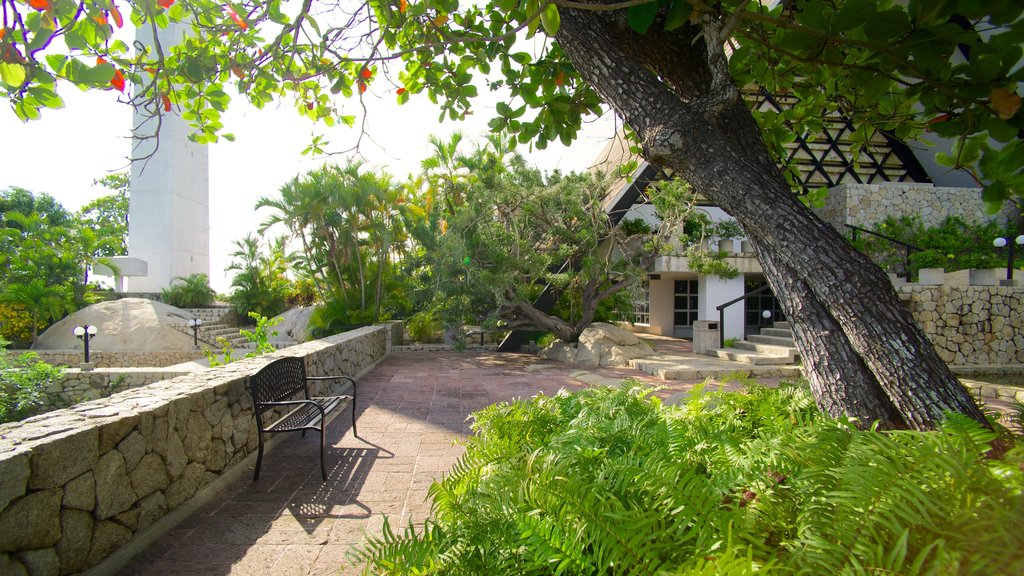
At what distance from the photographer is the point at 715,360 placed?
9.54 m

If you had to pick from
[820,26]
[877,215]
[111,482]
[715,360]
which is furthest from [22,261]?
[877,215]

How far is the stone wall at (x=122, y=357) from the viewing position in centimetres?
1264

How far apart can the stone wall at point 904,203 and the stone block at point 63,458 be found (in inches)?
615

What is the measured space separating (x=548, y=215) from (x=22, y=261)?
15566 millimetres

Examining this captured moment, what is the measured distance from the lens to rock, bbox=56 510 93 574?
2.14 metres

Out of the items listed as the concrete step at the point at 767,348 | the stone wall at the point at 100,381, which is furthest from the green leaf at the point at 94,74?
the concrete step at the point at 767,348

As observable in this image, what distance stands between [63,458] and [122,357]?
14651 mm

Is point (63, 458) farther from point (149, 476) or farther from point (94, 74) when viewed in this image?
point (94, 74)

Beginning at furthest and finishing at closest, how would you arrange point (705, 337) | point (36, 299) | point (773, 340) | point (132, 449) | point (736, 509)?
point (36, 299) < point (705, 337) < point (773, 340) < point (132, 449) < point (736, 509)

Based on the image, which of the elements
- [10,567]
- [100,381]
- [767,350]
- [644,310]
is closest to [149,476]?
[10,567]

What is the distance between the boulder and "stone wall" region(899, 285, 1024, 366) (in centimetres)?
493

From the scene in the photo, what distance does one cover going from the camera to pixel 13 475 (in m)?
1.92

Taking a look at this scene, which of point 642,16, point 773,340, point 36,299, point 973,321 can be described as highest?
point 642,16

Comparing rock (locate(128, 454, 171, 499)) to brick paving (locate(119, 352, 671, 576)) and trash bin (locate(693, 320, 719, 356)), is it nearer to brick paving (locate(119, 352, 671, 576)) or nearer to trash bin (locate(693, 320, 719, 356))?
brick paving (locate(119, 352, 671, 576))
